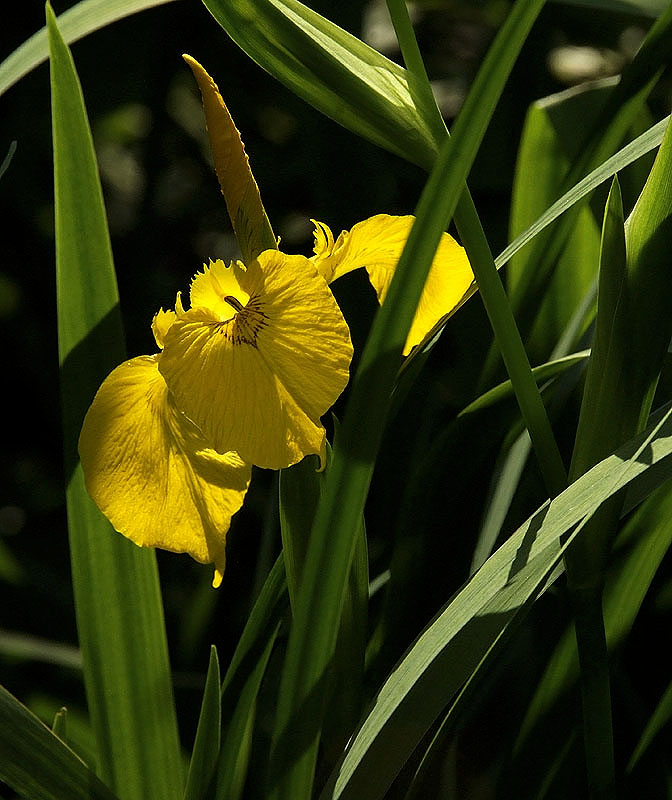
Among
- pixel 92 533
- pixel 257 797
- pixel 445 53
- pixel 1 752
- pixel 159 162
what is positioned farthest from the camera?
pixel 445 53

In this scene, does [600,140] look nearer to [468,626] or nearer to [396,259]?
[396,259]

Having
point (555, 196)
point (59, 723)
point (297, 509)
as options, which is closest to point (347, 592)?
point (297, 509)

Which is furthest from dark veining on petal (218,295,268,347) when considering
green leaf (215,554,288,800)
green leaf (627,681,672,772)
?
green leaf (627,681,672,772)

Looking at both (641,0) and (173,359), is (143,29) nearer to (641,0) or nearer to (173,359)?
(641,0)

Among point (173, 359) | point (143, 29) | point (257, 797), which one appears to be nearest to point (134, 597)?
point (173, 359)

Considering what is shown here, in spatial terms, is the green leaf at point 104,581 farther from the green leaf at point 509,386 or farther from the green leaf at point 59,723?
the green leaf at point 509,386

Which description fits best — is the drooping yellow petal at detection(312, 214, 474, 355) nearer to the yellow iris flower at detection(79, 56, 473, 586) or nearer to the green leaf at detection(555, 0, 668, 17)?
the yellow iris flower at detection(79, 56, 473, 586)

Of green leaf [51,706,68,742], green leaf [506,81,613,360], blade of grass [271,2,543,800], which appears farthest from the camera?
green leaf [506,81,613,360]
